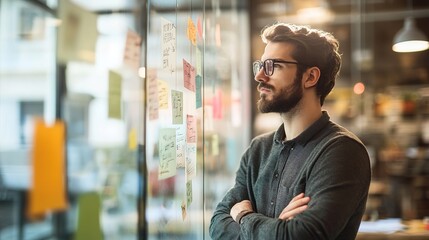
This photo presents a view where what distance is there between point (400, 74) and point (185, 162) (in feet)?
16.1

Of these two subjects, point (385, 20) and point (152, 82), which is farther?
point (385, 20)

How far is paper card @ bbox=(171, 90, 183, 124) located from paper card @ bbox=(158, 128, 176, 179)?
6cm

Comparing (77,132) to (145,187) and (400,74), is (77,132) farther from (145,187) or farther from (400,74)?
(400,74)

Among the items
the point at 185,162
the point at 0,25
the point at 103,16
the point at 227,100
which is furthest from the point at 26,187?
the point at 227,100

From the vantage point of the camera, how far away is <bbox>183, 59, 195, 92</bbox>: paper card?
73.3 inches

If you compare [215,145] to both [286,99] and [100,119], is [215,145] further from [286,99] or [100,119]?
[100,119]

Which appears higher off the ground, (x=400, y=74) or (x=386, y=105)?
(x=400, y=74)

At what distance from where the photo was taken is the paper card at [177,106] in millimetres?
1700

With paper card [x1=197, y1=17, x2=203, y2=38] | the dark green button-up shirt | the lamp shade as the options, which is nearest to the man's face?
the dark green button-up shirt

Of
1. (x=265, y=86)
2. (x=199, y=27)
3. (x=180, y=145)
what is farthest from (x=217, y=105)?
(x=265, y=86)

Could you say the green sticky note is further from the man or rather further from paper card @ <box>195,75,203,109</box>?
paper card @ <box>195,75,203,109</box>

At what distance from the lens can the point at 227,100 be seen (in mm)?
3994

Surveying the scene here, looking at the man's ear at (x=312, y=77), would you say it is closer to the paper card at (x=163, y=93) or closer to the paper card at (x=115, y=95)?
the paper card at (x=163, y=93)

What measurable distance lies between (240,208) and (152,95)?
50 cm
